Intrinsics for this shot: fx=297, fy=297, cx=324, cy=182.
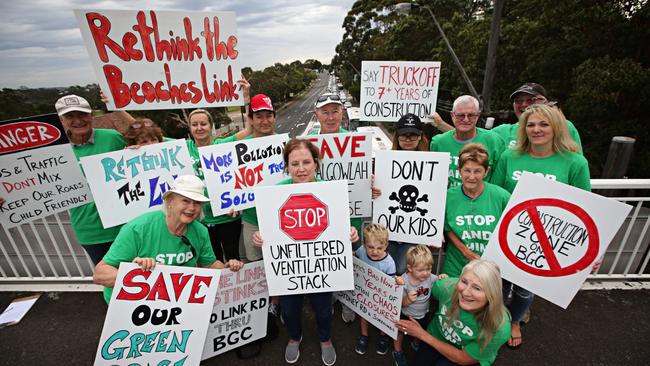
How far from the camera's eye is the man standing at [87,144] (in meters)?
2.83

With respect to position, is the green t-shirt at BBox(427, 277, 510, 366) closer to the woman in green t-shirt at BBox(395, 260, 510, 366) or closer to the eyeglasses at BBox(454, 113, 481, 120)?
the woman in green t-shirt at BBox(395, 260, 510, 366)

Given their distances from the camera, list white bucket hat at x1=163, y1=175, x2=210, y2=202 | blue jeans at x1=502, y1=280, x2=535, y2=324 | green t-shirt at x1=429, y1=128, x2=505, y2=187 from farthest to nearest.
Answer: green t-shirt at x1=429, y1=128, x2=505, y2=187
blue jeans at x1=502, y1=280, x2=535, y2=324
white bucket hat at x1=163, y1=175, x2=210, y2=202

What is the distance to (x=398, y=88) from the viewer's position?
13.1 feet

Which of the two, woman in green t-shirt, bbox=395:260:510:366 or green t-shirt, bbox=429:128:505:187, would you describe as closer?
woman in green t-shirt, bbox=395:260:510:366

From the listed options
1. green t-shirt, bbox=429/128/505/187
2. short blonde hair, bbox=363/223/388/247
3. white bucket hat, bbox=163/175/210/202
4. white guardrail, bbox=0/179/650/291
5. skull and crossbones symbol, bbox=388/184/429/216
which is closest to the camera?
white bucket hat, bbox=163/175/210/202

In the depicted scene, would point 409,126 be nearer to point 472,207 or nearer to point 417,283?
point 472,207

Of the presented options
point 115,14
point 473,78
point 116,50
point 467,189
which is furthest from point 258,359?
point 473,78

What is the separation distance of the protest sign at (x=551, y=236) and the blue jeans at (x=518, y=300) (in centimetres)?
50

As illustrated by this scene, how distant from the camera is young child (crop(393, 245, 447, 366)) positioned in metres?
2.52

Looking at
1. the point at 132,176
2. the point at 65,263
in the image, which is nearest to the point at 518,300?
the point at 132,176

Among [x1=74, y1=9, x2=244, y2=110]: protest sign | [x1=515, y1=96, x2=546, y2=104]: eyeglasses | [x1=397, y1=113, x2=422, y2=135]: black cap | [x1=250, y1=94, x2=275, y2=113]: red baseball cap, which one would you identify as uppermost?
[x1=74, y1=9, x2=244, y2=110]: protest sign

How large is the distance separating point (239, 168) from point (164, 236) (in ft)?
3.10

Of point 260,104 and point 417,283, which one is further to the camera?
point 260,104

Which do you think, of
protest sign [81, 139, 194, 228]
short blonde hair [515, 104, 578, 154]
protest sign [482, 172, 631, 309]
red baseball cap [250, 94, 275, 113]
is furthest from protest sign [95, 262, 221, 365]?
short blonde hair [515, 104, 578, 154]
